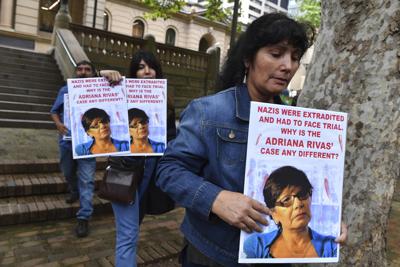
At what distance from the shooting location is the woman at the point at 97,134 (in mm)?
3000

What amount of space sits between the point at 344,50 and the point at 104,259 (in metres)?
2.99

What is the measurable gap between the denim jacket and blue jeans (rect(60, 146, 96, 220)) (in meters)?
3.03

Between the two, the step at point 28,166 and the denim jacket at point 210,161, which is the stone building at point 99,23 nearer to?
the step at point 28,166

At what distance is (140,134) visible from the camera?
10.1 feet

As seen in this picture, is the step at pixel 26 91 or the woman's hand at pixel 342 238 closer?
the woman's hand at pixel 342 238

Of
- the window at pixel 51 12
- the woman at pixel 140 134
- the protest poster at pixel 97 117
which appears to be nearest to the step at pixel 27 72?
the protest poster at pixel 97 117

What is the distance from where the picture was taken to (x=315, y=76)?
7.05 feet

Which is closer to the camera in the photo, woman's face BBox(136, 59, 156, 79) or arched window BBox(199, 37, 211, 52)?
woman's face BBox(136, 59, 156, 79)

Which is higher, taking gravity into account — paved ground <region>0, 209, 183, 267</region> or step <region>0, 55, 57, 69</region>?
step <region>0, 55, 57, 69</region>

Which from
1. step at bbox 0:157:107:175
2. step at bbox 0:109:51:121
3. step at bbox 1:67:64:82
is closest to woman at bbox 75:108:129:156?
step at bbox 0:157:107:175

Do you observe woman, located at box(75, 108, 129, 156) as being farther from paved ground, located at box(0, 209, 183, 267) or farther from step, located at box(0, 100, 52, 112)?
step, located at box(0, 100, 52, 112)

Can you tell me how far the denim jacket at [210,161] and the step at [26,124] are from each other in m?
7.76

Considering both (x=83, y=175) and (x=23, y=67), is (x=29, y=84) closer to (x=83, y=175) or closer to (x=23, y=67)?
(x=23, y=67)

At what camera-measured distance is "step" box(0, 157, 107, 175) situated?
5301 millimetres
